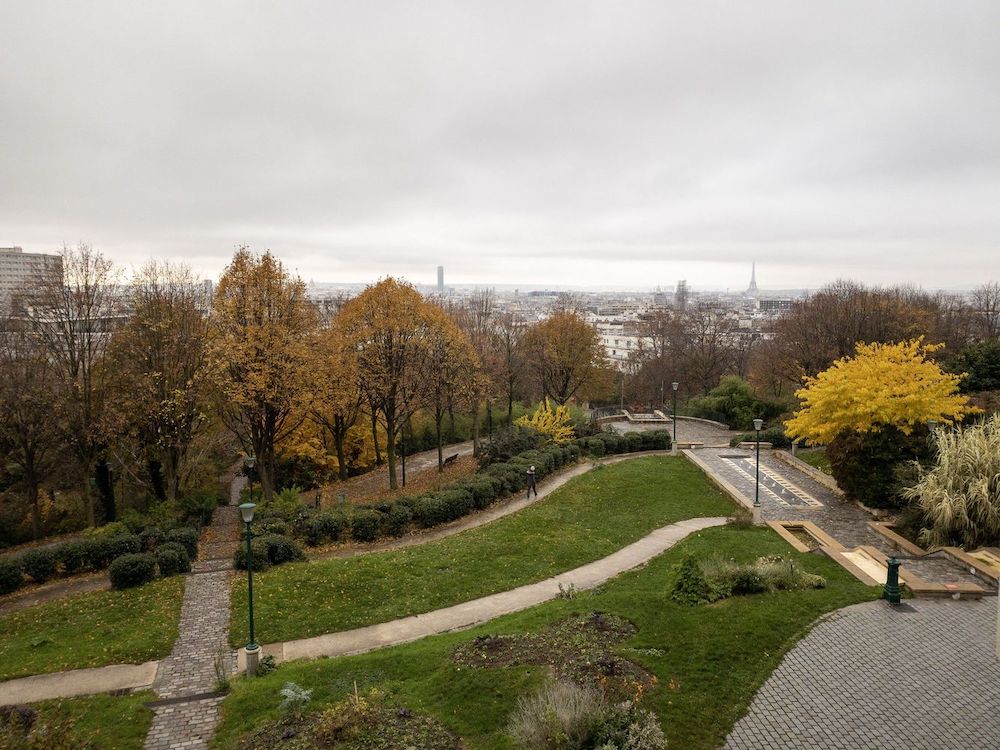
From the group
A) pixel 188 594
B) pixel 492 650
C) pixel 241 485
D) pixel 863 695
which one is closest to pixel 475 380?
pixel 241 485

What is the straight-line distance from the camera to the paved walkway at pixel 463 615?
12234 millimetres

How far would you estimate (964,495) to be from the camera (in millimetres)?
15766

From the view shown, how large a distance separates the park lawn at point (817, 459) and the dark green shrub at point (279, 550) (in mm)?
20696

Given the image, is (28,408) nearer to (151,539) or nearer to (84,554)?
(84,554)

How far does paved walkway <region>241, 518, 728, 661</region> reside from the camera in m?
12.2

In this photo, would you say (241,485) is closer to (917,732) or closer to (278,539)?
(278,539)

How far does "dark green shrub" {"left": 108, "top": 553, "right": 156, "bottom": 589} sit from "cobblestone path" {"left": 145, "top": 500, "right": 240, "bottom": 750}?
1071 mm

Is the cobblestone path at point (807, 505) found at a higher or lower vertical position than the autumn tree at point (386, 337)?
lower

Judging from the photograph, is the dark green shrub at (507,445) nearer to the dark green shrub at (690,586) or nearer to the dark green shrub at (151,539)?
the dark green shrub at (151,539)

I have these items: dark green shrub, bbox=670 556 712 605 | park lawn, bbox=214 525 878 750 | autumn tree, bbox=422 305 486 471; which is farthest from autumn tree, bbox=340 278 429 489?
dark green shrub, bbox=670 556 712 605

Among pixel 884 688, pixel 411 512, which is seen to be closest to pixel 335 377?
pixel 411 512

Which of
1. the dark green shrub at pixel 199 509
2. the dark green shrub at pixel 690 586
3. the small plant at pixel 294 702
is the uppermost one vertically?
the dark green shrub at pixel 690 586

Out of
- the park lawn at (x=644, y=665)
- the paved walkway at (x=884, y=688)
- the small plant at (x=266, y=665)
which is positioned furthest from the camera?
the small plant at (x=266, y=665)

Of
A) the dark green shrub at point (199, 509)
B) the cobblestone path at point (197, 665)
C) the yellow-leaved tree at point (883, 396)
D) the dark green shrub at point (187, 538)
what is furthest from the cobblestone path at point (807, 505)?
the dark green shrub at point (199, 509)
